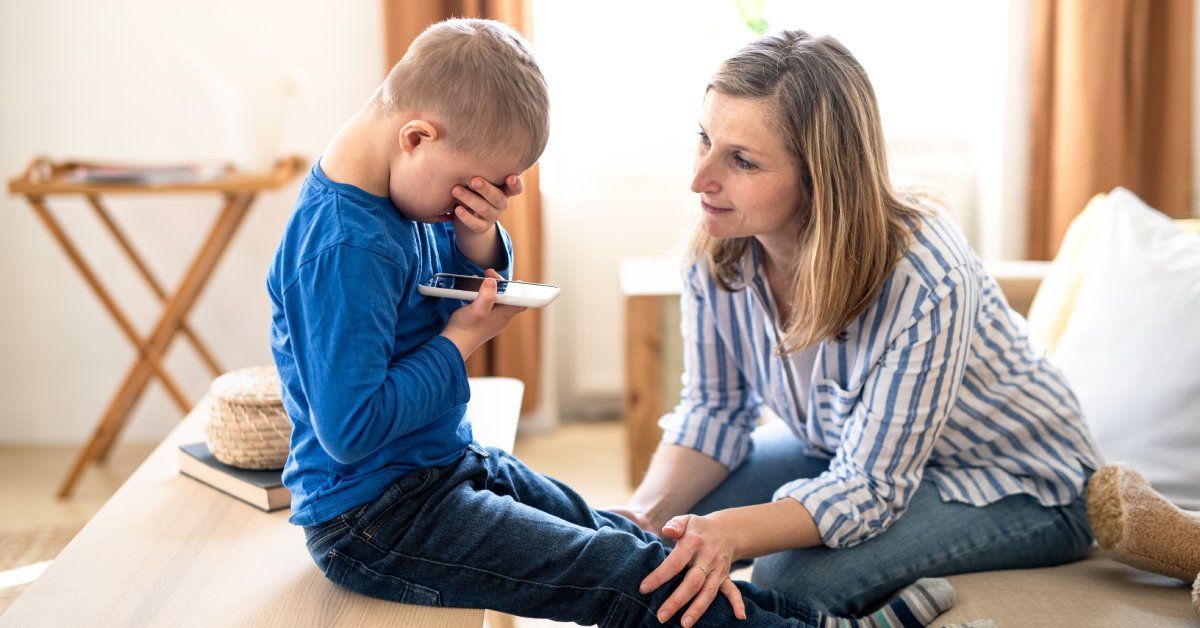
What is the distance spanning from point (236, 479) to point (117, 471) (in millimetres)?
1611

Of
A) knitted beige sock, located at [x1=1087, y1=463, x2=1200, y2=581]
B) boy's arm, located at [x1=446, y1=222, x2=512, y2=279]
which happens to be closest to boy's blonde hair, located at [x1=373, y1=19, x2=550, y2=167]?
boy's arm, located at [x1=446, y1=222, x2=512, y2=279]

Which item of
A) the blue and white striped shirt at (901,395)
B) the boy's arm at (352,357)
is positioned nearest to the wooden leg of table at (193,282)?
the blue and white striped shirt at (901,395)

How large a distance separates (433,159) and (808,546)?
729 millimetres

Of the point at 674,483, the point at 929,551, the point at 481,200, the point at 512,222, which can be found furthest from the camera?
the point at 512,222

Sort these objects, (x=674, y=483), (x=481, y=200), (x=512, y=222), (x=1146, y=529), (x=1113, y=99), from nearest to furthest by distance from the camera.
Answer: (x=481, y=200) < (x=1146, y=529) < (x=674, y=483) < (x=1113, y=99) < (x=512, y=222)

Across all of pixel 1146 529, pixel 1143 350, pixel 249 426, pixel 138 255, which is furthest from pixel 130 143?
pixel 1146 529

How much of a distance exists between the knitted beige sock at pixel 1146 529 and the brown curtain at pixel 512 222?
5.65 feet

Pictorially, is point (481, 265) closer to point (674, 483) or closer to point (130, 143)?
point (674, 483)

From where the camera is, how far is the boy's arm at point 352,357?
1044mm

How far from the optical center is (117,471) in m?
2.85

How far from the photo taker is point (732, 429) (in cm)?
169

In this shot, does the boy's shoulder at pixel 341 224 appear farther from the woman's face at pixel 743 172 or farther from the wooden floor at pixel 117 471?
the wooden floor at pixel 117 471

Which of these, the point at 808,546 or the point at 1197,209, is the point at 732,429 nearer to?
the point at 808,546

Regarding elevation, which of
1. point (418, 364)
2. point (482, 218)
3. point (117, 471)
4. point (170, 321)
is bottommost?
point (117, 471)
